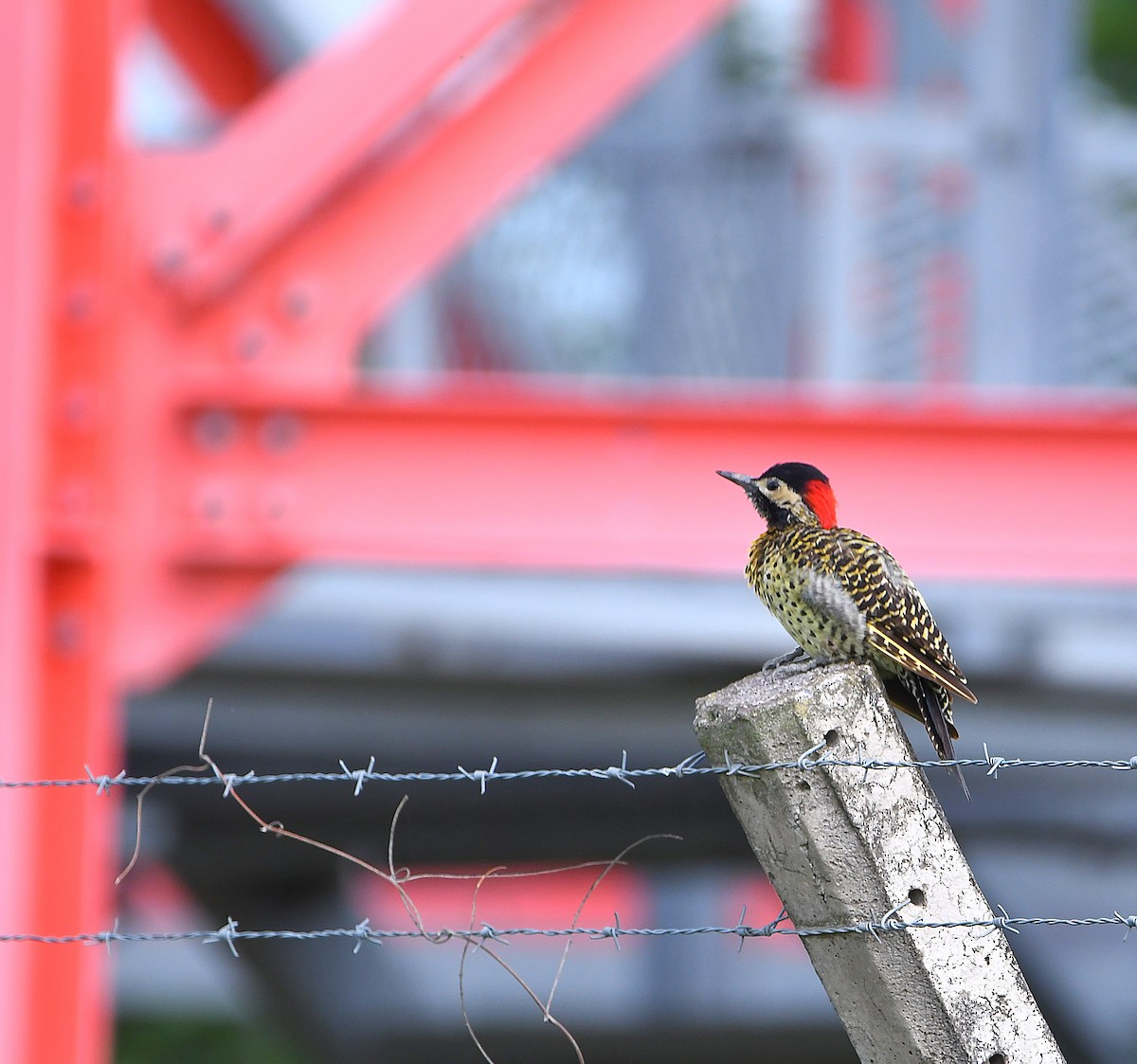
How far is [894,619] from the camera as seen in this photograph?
106 inches

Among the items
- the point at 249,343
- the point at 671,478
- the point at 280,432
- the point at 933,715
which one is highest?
the point at 249,343

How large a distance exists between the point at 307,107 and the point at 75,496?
3.63 ft

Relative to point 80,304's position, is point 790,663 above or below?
below

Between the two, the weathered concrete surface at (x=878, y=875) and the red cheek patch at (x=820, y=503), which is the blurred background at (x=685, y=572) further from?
the weathered concrete surface at (x=878, y=875)

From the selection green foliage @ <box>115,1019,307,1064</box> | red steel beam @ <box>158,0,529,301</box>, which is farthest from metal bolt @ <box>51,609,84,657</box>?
green foliage @ <box>115,1019,307,1064</box>

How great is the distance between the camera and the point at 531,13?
18.9 ft

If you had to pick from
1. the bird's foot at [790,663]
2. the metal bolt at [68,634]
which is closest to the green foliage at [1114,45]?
the metal bolt at [68,634]

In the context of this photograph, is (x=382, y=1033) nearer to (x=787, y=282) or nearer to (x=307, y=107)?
(x=787, y=282)

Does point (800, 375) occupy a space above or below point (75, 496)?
above

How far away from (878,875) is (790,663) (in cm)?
72

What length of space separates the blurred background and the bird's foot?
1.41 meters

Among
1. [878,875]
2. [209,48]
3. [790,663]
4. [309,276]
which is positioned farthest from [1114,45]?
[878,875]

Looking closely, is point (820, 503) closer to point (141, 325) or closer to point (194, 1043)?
point (141, 325)

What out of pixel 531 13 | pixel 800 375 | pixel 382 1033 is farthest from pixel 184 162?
pixel 382 1033
